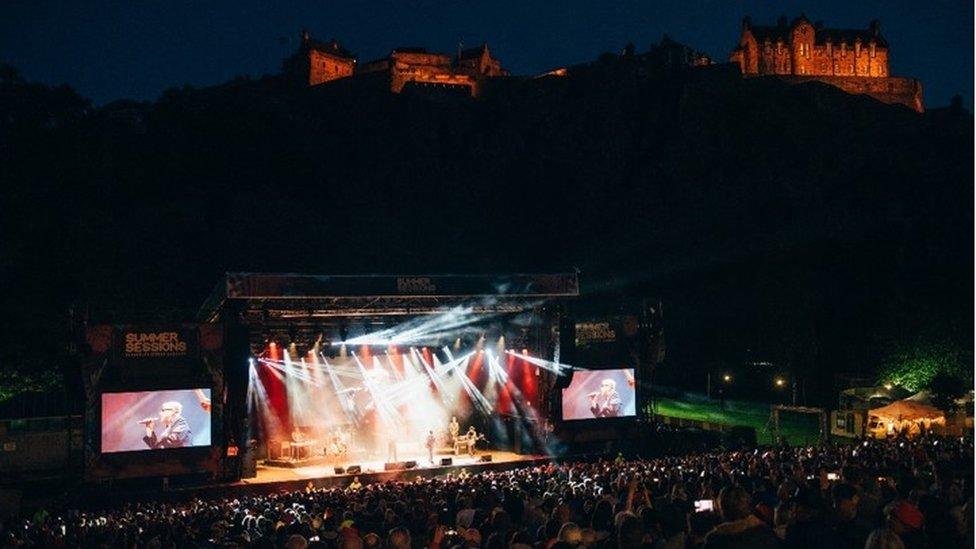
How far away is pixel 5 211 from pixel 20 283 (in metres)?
6.46

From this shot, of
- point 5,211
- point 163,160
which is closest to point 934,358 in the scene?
point 5,211

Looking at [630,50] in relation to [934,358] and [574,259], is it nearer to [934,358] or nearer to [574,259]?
A: [574,259]

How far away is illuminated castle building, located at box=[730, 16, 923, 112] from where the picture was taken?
236ft

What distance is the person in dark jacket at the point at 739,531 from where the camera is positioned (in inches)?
173

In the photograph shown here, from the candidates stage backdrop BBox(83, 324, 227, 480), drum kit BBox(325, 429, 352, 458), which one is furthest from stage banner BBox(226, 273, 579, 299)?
drum kit BBox(325, 429, 352, 458)

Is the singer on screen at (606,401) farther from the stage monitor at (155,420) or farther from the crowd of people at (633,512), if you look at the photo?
the stage monitor at (155,420)

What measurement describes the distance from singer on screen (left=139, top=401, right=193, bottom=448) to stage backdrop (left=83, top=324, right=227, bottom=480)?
22mm

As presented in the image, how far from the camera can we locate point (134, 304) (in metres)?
37.7

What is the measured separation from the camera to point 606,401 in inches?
904

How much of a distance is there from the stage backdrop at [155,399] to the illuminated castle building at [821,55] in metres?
63.5

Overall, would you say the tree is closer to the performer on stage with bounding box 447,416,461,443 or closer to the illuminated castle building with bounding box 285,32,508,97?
the performer on stage with bounding box 447,416,461,443

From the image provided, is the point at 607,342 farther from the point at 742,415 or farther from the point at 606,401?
the point at 742,415

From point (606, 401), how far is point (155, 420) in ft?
38.4

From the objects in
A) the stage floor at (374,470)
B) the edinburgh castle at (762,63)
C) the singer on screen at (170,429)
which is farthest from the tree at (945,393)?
the edinburgh castle at (762,63)
